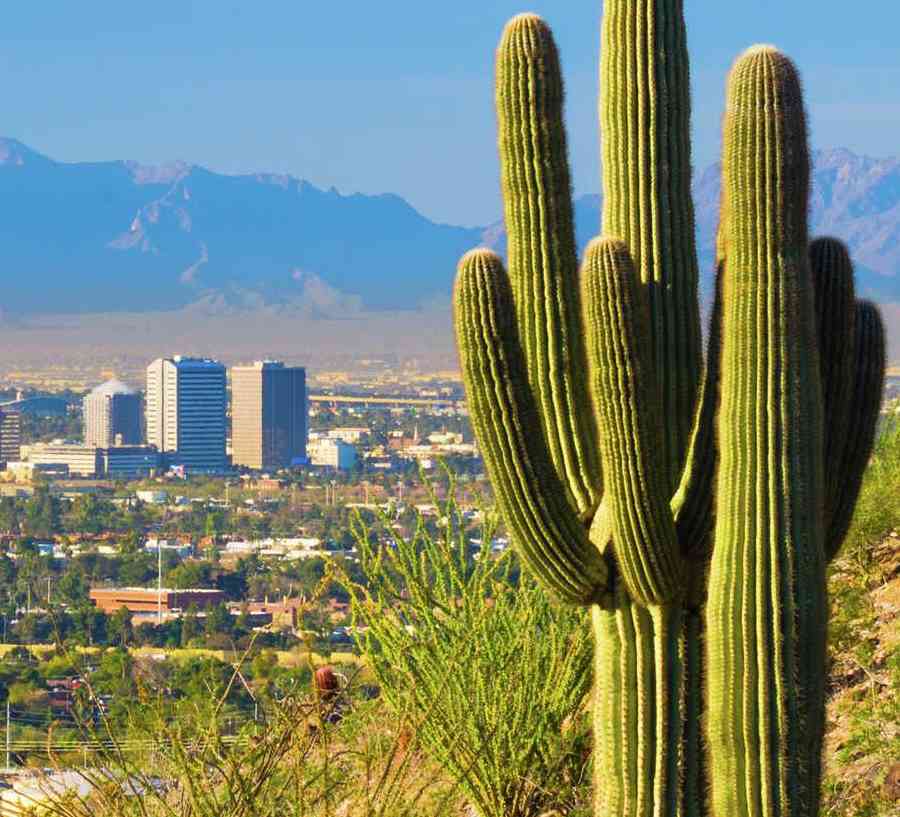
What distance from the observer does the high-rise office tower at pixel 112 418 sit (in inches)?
6014

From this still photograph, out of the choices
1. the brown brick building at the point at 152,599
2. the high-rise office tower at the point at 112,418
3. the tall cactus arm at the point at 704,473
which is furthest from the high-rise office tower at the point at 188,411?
the tall cactus arm at the point at 704,473

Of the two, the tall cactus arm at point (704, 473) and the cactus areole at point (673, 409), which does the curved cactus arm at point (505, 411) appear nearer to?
the cactus areole at point (673, 409)

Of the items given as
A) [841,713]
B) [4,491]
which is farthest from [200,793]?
[4,491]

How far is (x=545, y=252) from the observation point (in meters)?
6.02

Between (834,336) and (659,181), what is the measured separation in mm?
715

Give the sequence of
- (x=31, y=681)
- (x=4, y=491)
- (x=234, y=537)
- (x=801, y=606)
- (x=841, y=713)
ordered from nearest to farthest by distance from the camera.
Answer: (x=801, y=606)
(x=841, y=713)
(x=31, y=681)
(x=234, y=537)
(x=4, y=491)

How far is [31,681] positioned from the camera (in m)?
20.1

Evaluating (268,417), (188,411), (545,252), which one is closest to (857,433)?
(545,252)

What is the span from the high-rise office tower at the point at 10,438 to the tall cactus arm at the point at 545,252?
13861cm

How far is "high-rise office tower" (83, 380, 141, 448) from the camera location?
153 metres

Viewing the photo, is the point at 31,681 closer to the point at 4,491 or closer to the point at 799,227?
the point at 799,227

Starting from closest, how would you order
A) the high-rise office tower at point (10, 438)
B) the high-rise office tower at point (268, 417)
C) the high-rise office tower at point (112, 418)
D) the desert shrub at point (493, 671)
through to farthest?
the desert shrub at point (493, 671)
the high-rise office tower at point (10, 438)
the high-rise office tower at point (268, 417)
the high-rise office tower at point (112, 418)

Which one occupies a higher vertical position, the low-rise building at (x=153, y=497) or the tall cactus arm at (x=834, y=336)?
the tall cactus arm at (x=834, y=336)

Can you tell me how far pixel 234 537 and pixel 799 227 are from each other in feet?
249
